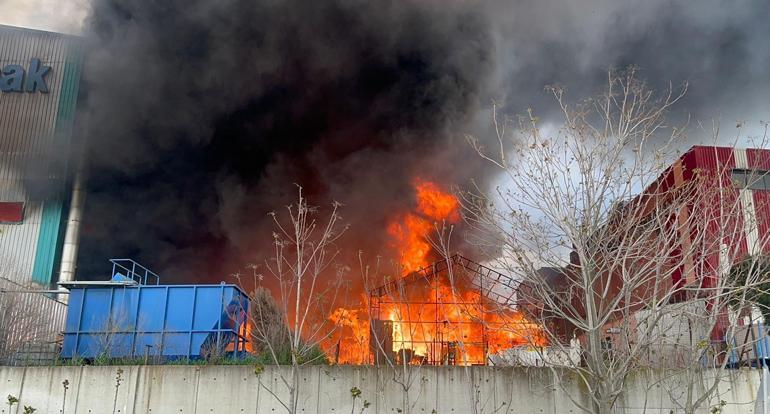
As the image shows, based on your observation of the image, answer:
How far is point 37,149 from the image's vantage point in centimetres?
3478

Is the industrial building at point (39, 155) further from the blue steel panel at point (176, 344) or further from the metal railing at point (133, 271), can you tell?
the blue steel panel at point (176, 344)

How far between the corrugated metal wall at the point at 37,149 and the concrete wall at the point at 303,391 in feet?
65.4

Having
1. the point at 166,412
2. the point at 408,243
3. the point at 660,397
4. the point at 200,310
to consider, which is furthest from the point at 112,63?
the point at 660,397

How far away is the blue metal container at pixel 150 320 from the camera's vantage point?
18.2 metres

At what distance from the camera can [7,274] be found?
101ft

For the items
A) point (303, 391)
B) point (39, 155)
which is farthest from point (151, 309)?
point (39, 155)

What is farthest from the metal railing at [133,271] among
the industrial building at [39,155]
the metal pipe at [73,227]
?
the industrial building at [39,155]

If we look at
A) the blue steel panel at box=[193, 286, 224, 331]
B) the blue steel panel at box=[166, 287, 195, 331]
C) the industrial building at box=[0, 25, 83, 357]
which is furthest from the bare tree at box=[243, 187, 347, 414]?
the industrial building at box=[0, 25, 83, 357]

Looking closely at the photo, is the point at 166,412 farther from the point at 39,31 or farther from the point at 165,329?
the point at 39,31

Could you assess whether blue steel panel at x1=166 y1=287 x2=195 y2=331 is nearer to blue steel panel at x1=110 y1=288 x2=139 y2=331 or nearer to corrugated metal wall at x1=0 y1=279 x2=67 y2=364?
blue steel panel at x1=110 y1=288 x2=139 y2=331

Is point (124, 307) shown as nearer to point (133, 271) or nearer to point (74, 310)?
point (74, 310)

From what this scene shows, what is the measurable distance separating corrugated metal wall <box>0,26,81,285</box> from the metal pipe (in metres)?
0.42

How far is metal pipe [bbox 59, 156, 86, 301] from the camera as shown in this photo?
33844mm

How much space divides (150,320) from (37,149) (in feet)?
70.1
